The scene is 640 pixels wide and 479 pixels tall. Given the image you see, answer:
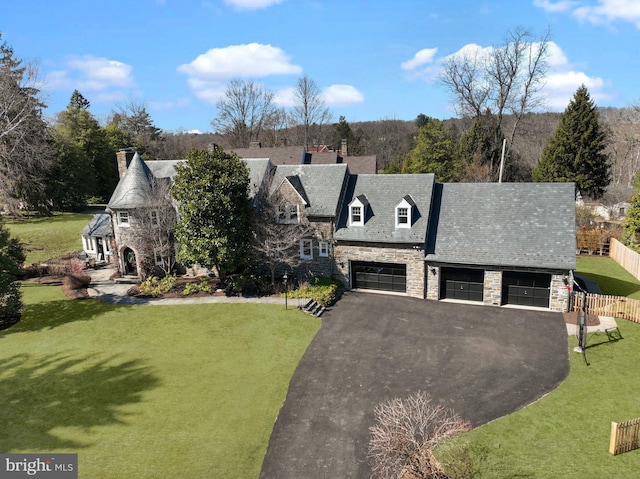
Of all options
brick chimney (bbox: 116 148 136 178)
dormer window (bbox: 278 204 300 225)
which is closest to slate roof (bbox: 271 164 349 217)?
dormer window (bbox: 278 204 300 225)

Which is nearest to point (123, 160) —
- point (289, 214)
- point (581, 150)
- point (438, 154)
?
point (289, 214)

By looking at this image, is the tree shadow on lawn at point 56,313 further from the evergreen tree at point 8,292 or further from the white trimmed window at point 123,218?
the white trimmed window at point 123,218

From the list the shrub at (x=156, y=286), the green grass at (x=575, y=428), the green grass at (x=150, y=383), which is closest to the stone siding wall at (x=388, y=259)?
the green grass at (x=150, y=383)

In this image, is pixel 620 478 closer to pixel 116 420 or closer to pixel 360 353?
pixel 360 353

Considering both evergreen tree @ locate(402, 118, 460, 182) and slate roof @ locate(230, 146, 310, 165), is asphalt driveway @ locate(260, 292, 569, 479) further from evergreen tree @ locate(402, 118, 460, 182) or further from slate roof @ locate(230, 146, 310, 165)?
evergreen tree @ locate(402, 118, 460, 182)

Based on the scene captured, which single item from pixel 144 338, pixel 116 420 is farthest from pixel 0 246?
pixel 116 420
